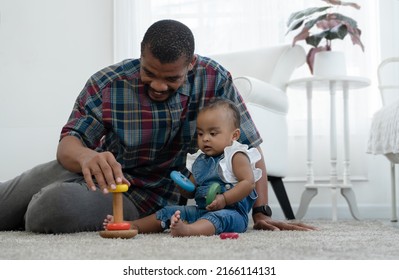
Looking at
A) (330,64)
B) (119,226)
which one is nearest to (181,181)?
(119,226)

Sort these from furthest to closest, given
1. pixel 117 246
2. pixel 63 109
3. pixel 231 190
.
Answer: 1. pixel 63 109
2. pixel 231 190
3. pixel 117 246

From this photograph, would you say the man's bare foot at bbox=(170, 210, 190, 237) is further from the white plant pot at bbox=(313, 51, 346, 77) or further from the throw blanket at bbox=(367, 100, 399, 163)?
the white plant pot at bbox=(313, 51, 346, 77)

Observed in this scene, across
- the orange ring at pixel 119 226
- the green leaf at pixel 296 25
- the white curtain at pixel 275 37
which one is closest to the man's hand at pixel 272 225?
the orange ring at pixel 119 226

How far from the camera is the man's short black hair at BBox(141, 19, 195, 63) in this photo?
1.51 m

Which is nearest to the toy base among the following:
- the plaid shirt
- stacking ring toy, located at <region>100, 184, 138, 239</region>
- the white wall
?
stacking ring toy, located at <region>100, 184, 138, 239</region>

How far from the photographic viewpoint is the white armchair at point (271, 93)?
2.46 meters

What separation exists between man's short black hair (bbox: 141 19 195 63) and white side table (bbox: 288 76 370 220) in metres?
1.27

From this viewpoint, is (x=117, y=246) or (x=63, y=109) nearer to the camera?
(x=117, y=246)

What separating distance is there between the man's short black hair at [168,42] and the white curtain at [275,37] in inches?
66.6

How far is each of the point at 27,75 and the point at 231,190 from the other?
2.13 meters

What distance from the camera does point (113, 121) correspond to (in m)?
1.71

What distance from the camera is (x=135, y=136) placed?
5.64 ft
